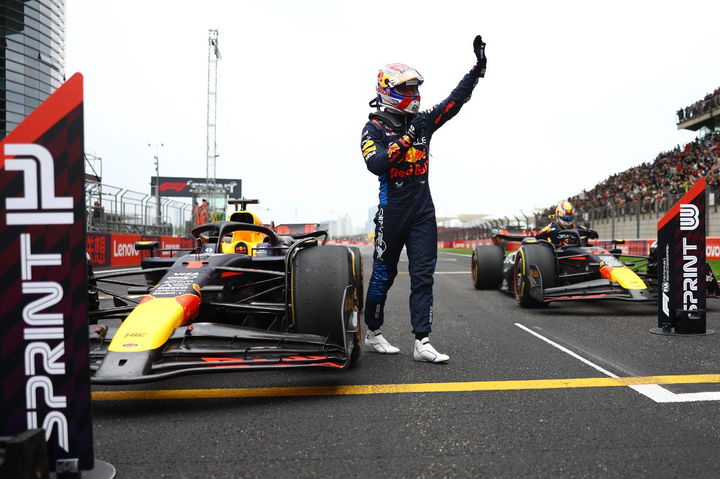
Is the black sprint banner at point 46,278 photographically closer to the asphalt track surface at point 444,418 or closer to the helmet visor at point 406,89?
the asphalt track surface at point 444,418

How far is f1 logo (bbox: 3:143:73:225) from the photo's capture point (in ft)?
5.94

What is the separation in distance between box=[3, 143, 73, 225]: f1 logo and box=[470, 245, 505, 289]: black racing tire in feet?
25.7

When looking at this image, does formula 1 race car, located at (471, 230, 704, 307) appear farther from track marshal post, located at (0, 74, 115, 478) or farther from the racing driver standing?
track marshal post, located at (0, 74, 115, 478)

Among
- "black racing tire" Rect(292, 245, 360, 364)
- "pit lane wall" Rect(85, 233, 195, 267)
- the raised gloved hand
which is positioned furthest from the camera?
"pit lane wall" Rect(85, 233, 195, 267)

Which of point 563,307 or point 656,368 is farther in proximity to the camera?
point 563,307

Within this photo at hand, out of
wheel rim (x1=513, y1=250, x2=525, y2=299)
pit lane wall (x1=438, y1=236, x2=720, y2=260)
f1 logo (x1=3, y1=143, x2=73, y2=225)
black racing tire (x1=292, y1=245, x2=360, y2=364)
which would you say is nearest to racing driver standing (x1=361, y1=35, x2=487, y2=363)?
black racing tire (x1=292, y1=245, x2=360, y2=364)

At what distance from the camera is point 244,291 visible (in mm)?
4477

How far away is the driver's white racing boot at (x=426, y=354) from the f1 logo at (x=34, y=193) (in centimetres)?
267

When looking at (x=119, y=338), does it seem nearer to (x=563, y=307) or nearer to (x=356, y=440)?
(x=356, y=440)

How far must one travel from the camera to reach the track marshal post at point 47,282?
5.97 feet

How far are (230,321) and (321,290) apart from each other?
1.13 metres

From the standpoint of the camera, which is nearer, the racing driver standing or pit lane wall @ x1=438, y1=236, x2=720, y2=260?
the racing driver standing

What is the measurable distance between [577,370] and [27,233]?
3.20 m

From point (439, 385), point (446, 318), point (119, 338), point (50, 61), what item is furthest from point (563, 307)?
point (50, 61)
